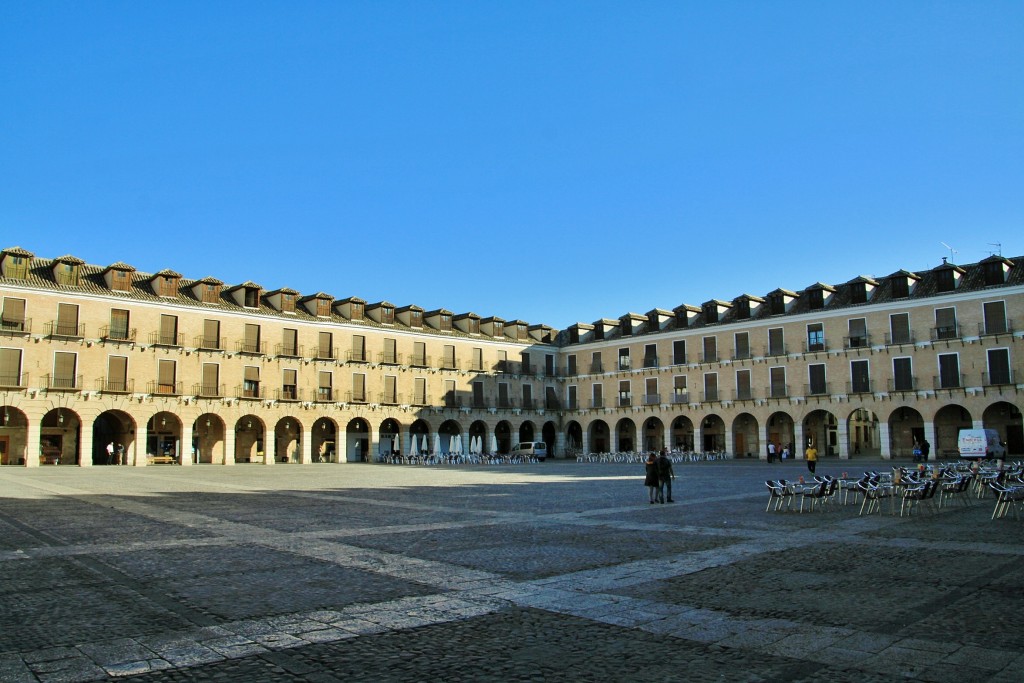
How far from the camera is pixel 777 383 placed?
4712cm

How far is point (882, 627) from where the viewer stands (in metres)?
6.10

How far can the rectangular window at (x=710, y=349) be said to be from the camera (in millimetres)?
50156

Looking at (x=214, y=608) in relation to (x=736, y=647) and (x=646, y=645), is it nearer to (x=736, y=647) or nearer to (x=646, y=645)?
(x=646, y=645)

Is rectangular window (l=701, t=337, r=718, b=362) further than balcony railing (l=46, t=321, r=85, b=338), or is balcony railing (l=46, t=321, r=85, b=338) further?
rectangular window (l=701, t=337, r=718, b=362)

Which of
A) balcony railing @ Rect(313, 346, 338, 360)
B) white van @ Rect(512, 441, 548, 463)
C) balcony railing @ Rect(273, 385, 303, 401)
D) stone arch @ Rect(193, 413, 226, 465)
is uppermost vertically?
balcony railing @ Rect(313, 346, 338, 360)

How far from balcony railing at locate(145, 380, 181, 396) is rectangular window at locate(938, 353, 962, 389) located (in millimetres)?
40493

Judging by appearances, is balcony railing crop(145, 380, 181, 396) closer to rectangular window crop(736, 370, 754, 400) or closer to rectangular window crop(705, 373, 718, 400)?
rectangular window crop(705, 373, 718, 400)

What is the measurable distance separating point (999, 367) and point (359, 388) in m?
35.7

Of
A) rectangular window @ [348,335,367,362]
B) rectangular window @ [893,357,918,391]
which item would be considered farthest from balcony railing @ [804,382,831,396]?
rectangular window @ [348,335,367,362]

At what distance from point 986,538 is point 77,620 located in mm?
11391

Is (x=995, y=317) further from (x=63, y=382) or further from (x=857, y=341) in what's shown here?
(x=63, y=382)

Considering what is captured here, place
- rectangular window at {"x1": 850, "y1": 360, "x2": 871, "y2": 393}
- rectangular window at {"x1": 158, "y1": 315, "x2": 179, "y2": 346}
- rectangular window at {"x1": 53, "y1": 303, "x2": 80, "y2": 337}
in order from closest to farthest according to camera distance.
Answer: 1. rectangular window at {"x1": 53, "y1": 303, "x2": 80, "y2": 337}
2. rectangular window at {"x1": 158, "y1": 315, "x2": 179, "y2": 346}
3. rectangular window at {"x1": 850, "y1": 360, "x2": 871, "y2": 393}

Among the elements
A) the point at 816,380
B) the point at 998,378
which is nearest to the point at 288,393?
the point at 816,380

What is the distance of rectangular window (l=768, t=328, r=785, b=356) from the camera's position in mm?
47125
